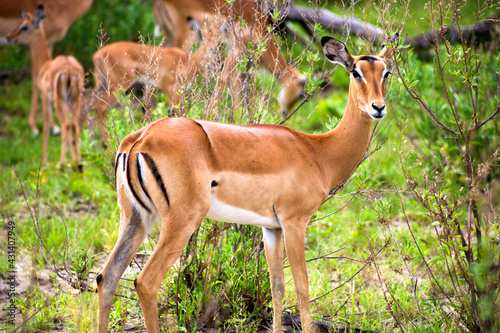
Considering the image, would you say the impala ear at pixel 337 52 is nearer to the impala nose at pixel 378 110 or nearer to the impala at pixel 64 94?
the impala nose at pixel 378 110

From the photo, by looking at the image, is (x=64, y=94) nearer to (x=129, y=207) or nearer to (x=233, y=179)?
(x=129, y=207)

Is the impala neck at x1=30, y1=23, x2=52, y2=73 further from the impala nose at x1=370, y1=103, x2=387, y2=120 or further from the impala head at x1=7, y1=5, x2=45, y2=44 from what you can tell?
the impala nose at x1=370, y1=103, x2=387, y2=120

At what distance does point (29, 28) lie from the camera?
7.95m

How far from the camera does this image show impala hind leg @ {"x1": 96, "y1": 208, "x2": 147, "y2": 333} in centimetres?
297

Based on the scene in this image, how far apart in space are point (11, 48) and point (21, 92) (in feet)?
4.12

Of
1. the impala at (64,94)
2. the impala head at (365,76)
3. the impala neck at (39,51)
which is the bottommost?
the impala head at (365,76)

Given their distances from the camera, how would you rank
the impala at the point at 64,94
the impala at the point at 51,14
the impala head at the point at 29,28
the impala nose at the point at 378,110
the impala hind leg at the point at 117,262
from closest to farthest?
the impala hind leg at the point at 117,262 → the impala nose at the point at 378,110 → the impala at the point at 64,94 → the impala head at the point at 29,28 → the impala at the point at 51,14

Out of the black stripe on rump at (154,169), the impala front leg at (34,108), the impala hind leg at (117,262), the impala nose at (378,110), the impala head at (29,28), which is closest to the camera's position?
the black stripe on rump at (154,169)

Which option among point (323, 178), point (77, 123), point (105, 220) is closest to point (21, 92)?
point (77, 123)

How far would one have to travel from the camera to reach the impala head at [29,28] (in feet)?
26.0

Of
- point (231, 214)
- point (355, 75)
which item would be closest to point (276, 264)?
point (231, 214)

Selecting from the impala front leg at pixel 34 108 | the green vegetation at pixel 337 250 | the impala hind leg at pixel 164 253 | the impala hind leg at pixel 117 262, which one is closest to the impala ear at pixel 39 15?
the impala front leg at pixel 34 108

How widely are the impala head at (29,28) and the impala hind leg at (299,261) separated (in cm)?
627

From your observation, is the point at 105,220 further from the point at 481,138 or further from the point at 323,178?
the point at 481,138
